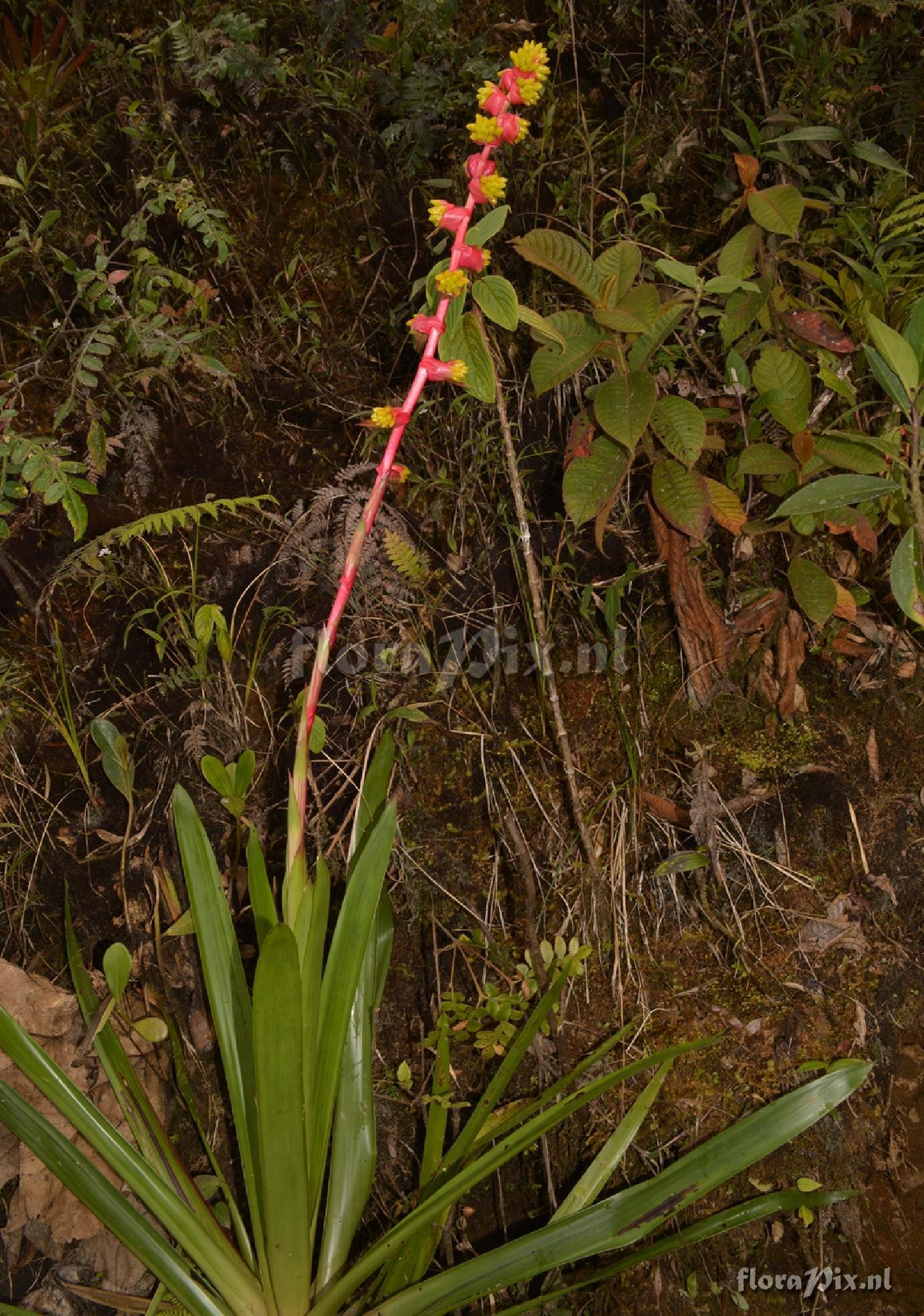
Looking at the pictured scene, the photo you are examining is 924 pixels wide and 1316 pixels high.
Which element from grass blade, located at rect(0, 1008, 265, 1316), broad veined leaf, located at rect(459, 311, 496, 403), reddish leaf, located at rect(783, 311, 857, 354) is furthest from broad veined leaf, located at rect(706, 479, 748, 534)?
grass blade, located at rect(0, 1008, 265, 1316)

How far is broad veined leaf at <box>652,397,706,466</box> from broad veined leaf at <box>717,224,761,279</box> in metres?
0.25

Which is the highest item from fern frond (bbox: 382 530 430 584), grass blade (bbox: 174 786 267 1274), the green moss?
fern frond (bbox: 382 530 430 584)

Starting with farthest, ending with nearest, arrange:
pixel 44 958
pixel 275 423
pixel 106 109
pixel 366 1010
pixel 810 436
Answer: pixel 106 109 < pixel 275 423 < pixel 44 958 < pixel 810 436 < pixel 366 1010

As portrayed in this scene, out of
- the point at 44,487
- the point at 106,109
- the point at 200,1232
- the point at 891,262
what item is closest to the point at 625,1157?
the point at 200,1232

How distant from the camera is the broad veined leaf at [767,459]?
56.9 inches

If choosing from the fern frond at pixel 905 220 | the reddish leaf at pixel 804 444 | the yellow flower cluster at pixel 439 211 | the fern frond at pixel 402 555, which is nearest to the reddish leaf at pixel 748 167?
the fern frond at pixel 905 220

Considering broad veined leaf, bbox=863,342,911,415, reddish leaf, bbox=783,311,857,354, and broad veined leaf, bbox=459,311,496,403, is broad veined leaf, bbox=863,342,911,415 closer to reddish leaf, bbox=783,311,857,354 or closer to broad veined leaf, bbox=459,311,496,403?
reddish leaf, bbox=783,311,857,354

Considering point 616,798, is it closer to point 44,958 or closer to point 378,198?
point 44,958

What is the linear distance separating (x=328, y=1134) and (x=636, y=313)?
4.20 feet

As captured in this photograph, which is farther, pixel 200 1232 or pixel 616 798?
pixel 616 798

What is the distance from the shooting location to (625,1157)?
1399mm

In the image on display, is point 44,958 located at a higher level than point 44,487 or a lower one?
lower

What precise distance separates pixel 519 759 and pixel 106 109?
167cm

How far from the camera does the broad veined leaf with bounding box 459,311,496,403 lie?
44.1 inches
